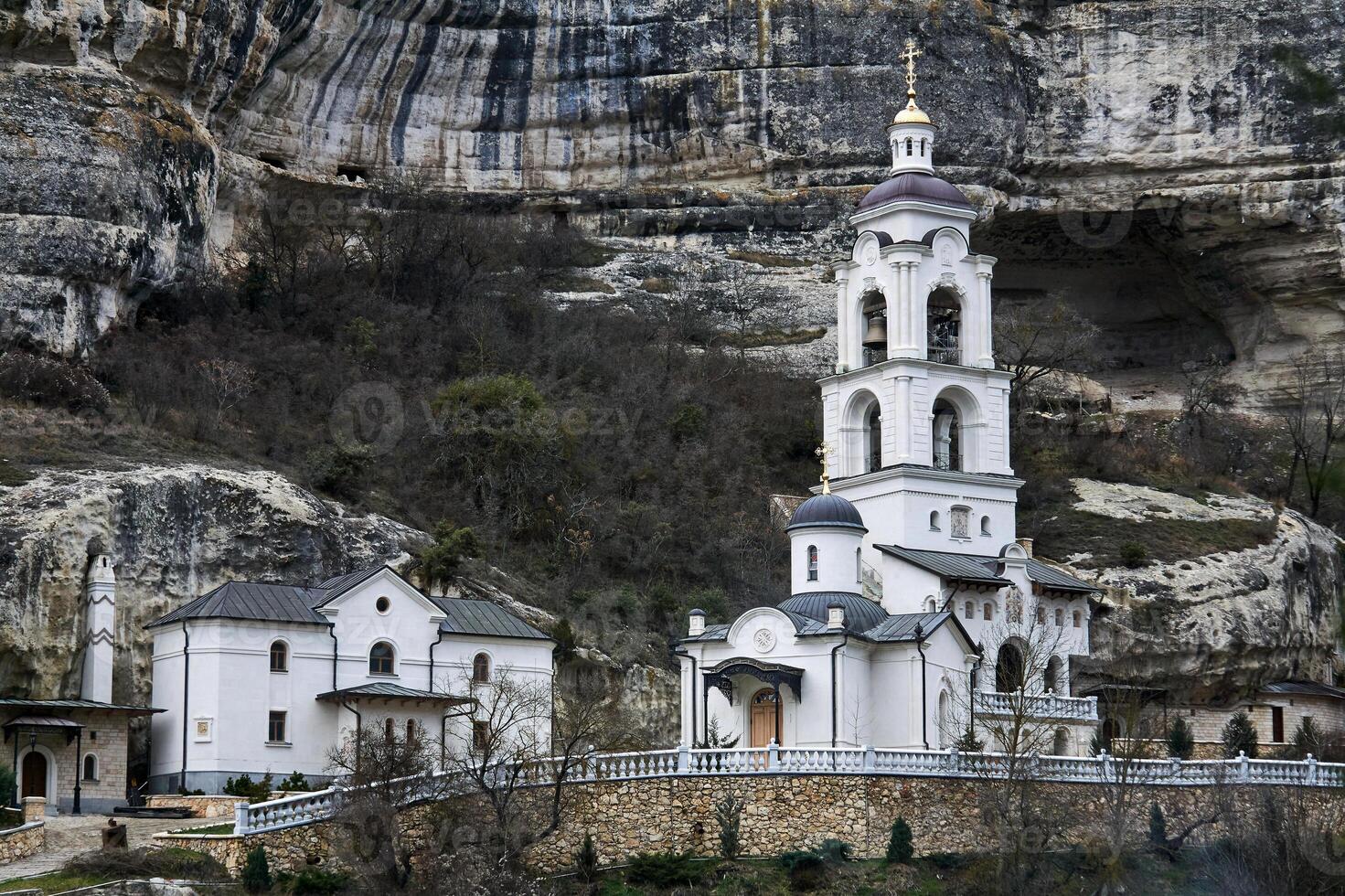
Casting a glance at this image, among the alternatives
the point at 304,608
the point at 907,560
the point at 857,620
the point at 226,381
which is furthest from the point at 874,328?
the point at 226,381

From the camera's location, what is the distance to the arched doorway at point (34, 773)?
45.3m

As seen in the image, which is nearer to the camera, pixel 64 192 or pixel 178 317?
pixel 64 192

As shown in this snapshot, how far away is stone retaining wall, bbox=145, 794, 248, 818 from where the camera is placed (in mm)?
43812

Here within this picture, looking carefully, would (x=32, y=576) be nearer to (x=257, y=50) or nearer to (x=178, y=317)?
(x=178, y=317)

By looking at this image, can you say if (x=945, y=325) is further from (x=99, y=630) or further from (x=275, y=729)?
(x=99, y=630)

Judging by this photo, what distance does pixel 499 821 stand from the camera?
40.5 metres

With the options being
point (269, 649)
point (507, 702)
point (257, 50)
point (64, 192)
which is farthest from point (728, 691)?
point (257, 50)

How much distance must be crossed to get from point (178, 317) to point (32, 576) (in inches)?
718

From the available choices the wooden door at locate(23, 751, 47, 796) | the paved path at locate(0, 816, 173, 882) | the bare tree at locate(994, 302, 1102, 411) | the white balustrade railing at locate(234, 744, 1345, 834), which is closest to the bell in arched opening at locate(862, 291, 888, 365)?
the bare tree at locate(994, 302, 1102, 411)

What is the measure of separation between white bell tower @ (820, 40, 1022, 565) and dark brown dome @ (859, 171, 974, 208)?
4cm

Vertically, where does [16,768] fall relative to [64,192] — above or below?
below

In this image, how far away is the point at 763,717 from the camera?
4909 cm

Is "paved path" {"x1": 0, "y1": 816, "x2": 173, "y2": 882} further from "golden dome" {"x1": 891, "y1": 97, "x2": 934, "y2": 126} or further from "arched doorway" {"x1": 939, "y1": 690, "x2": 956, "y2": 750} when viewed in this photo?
"golden dome" {"x1": 891, "y1": 97, "x2": 934, "y2": 126}

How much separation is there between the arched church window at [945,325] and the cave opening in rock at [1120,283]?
19.5 m
